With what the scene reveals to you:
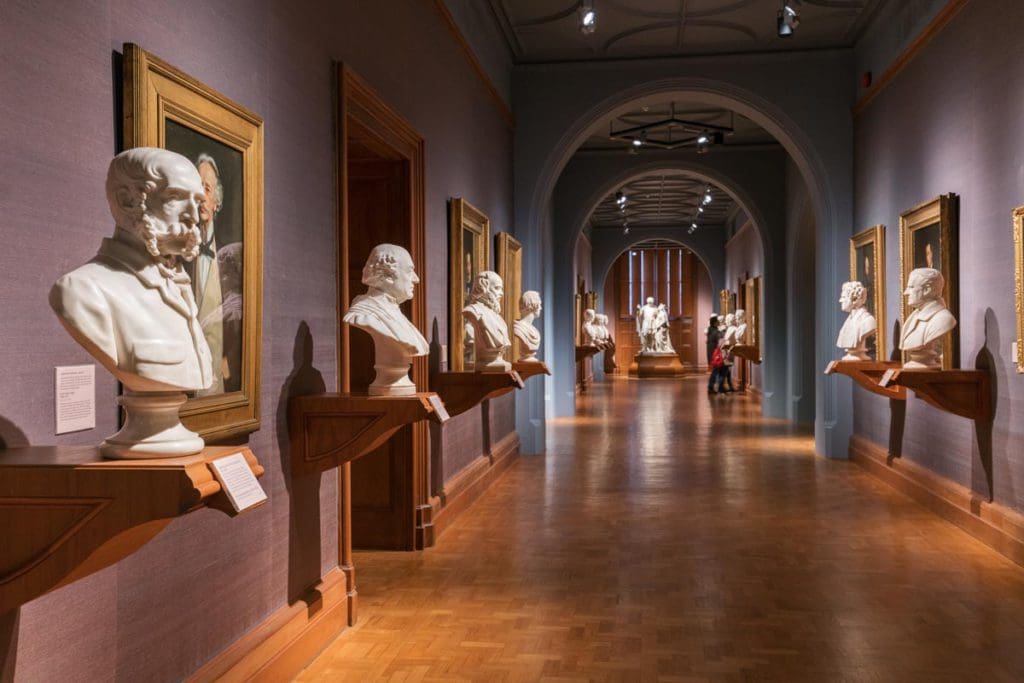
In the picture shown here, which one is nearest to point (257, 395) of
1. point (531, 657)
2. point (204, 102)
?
point (204, 102)

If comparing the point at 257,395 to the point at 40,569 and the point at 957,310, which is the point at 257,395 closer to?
the point at 40,569

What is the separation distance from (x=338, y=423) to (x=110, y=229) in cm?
184

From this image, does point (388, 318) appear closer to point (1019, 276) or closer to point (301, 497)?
point (301, 497)

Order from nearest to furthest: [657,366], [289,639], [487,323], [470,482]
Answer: [289,639], [487,323], [470,482], [657,366]

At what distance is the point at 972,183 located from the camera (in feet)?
24.2

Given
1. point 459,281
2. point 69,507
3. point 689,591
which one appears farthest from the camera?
point 459,281

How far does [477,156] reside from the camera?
9.54 m

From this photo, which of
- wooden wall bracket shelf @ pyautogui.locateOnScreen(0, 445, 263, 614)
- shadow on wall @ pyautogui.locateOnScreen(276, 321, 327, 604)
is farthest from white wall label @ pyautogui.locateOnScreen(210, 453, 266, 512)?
shadow on wall @ pyautogui.locateOnScreen(276, 321, 327, 604)

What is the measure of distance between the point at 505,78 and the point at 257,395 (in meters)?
8.31

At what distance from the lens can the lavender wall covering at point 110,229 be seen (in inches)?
101

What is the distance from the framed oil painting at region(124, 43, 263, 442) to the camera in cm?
313

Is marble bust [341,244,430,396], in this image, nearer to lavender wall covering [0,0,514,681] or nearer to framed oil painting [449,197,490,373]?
lavender wall covering [0,0,514,681]

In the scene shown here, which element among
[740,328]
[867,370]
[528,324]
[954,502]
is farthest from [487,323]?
[740,328]

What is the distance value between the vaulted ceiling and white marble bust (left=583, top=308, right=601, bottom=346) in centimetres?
1176
